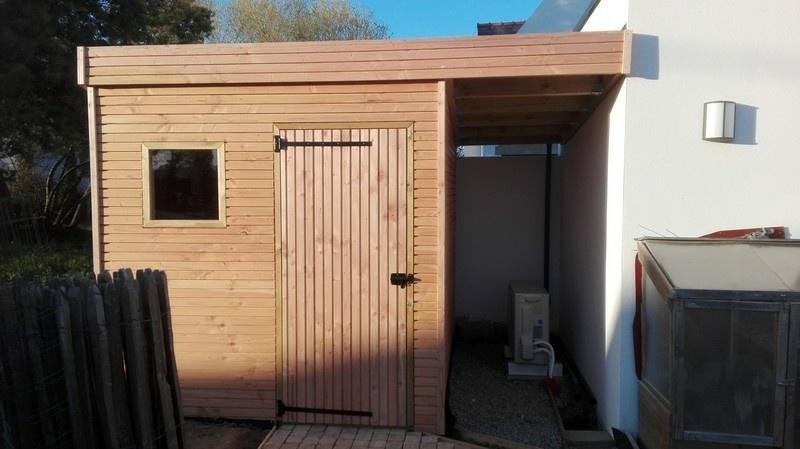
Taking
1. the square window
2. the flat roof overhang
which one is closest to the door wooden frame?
the flat roof overhang

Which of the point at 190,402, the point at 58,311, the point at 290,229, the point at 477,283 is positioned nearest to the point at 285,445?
the point at 190,402

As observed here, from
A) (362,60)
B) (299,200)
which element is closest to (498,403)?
(299,200)

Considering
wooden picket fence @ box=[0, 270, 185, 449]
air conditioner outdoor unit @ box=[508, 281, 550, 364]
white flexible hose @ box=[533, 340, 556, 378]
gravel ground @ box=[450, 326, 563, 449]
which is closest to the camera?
wooden picket fence @ box=[0, 270, 185, 449]

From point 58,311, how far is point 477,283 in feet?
17.5

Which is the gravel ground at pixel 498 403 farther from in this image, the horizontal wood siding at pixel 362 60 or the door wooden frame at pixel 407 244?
the horizontal wood siding at pixel 362 60

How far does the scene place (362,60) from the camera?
13.9ft

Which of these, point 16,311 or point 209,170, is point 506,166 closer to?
point 209,170

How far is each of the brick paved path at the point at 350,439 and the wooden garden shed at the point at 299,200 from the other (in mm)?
81

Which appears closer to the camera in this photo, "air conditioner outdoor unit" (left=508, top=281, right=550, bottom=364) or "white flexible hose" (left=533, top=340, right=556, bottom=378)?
"white flexible hose" (left=533, top=340, right=556, bottom=378)

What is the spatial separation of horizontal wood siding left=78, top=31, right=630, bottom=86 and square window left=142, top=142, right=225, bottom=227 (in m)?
0.51

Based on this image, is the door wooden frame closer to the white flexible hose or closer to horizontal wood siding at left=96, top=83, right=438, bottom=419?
horizontal wood siding at left=96, top=83, right=438, bottom=419

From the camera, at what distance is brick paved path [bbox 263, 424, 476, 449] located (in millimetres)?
4086

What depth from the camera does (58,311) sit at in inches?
116

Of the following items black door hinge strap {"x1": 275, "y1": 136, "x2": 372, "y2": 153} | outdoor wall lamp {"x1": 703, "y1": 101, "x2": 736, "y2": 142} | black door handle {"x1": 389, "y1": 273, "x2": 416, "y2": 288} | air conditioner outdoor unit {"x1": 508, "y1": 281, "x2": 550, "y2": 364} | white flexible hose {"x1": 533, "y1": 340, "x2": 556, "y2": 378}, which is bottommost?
white flexible hose {"x1": 533, "y1": 340, "x2": 556, "y2": 378}
